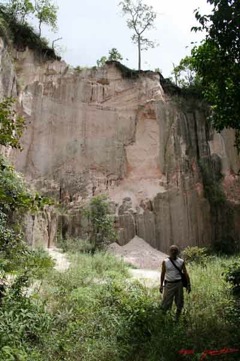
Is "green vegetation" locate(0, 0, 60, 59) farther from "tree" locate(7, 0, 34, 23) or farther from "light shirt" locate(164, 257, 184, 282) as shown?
"light shirt" locate(164, 257, 184, 282)

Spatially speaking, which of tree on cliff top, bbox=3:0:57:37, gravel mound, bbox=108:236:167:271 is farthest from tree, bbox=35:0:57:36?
gravel mound, bbox=108:236:167:271

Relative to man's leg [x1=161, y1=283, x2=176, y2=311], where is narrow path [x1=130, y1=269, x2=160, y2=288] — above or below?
below

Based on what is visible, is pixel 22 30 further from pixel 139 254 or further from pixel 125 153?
pixel 139 254

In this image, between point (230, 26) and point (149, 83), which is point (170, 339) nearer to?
point (230, 26)

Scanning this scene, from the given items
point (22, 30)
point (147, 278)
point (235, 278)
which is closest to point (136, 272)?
point (147, 278)

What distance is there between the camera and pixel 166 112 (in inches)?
848

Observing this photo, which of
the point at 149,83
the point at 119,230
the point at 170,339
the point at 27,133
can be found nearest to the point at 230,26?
the point at 170,339

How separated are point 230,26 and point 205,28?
0.50m

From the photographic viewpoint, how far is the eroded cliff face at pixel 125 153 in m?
19.2

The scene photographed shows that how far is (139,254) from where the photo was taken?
17.2 meters

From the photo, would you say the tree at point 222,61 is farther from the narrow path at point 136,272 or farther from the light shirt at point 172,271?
the narrow path at point 136,272

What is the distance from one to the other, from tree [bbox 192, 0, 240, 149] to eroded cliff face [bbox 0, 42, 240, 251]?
11.5 m

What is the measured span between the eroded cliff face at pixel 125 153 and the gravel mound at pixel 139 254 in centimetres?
45

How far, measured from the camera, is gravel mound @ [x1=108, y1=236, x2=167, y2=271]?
53.0 feet
